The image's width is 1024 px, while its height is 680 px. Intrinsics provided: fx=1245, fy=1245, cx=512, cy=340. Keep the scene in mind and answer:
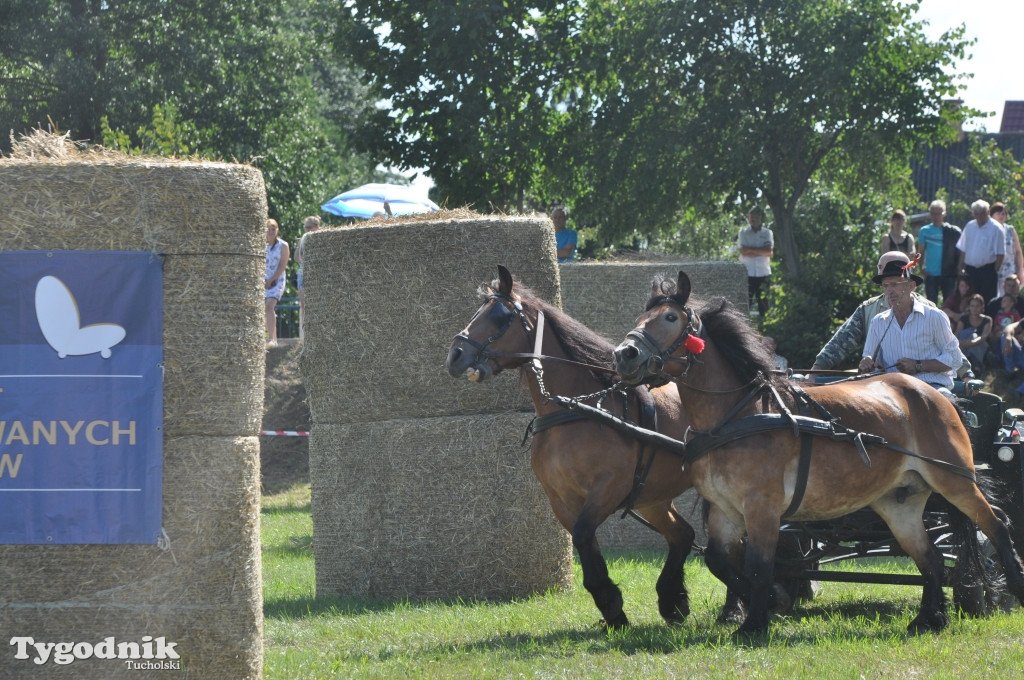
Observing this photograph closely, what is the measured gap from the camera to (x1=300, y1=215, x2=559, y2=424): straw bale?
8.75 m

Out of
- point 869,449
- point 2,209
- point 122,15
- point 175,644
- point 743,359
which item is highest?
point 122,15

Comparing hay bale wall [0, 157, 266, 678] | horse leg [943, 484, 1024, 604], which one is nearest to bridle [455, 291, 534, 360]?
hay bale wall [0, 157, 266, 678]

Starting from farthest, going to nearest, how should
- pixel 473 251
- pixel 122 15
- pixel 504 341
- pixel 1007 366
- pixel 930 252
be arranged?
1. pixel 122 15
2. pixel 930 252
3. pixel 1007 366
4. pixel 473 251
5. pixel 504 341

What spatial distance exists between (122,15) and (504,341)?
71.9ft

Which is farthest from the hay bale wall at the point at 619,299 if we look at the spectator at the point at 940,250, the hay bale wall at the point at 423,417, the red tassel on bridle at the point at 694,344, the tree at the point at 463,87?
the tree at the point at 463,87

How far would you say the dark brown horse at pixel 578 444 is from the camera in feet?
24.8

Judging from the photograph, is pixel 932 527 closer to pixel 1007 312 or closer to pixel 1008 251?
pixel 1007 312

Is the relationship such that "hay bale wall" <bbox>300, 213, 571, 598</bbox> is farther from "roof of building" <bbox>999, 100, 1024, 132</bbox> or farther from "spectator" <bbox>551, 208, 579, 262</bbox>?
"roof of building" <bbox>999, 100, 1024, 132</bbox>

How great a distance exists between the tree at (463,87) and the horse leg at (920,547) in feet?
41.4

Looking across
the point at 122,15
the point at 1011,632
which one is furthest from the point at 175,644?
the point at 122,15

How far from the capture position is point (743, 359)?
281 inches

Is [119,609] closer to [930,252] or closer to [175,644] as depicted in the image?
[175,644]

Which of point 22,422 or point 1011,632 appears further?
point 1011,632

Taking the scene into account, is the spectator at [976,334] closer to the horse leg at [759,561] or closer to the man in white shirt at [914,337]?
the man in white shirt at [914,337]
